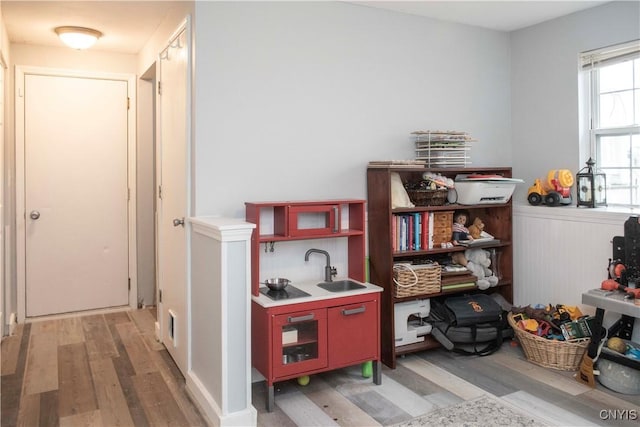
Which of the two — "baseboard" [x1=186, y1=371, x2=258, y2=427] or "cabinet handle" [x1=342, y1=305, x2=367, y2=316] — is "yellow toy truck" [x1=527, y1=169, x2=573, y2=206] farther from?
"baseboard" [x1=186, y1=371, x2=258, y2=427]

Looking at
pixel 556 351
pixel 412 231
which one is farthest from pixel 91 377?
pixel 556 351

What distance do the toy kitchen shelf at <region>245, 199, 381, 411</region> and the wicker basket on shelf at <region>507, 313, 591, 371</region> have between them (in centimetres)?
108

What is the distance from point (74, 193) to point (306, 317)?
9.52 ft

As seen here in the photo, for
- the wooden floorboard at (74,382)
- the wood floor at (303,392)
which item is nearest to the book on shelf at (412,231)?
the wood floor at (303,392)

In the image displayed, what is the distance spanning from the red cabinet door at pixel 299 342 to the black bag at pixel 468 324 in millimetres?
989

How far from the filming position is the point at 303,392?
2.93 m

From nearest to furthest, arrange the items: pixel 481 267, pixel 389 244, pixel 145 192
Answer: pixel 389 244 → pixel 481 267 → pixel 145 192

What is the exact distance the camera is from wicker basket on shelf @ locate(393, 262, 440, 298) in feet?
10.7

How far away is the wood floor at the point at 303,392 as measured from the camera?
8.64ft

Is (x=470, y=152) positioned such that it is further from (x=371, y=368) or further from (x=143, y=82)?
(x=143, y=82)

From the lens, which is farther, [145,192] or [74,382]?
[145,192]

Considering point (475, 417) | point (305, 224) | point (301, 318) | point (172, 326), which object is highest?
point (305, 224)

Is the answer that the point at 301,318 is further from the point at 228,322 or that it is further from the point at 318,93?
the point at 318,93

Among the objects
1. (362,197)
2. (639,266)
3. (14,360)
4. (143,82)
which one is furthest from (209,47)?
(639,266)
